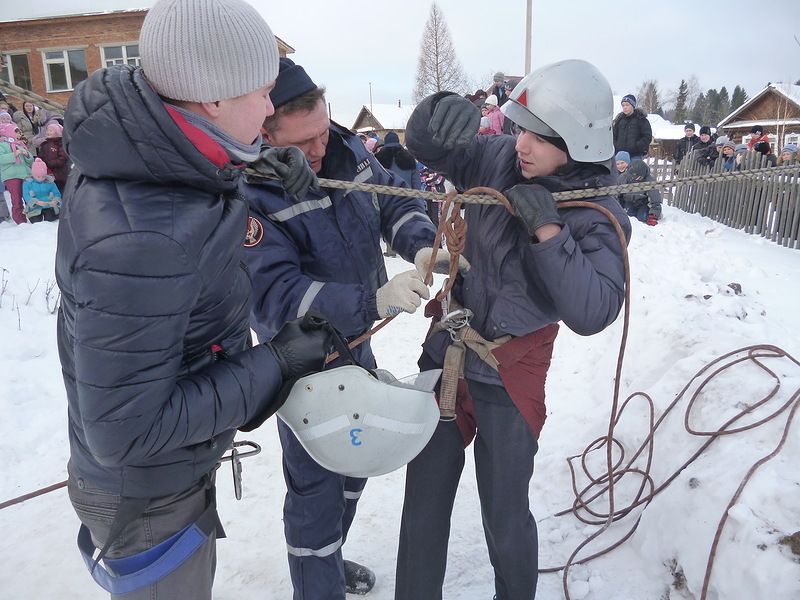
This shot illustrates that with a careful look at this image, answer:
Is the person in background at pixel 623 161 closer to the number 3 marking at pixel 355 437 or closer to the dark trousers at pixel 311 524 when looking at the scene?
the dark trousers at pixel 311 524

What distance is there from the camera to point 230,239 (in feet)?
4.42

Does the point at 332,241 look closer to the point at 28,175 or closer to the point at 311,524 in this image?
the point at 311,524

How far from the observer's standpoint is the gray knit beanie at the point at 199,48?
1.24 m

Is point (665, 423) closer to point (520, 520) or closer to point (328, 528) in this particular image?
point (520, 520)

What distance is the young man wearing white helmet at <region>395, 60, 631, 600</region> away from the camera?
70.6 inches

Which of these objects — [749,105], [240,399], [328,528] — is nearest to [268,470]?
[328,528]

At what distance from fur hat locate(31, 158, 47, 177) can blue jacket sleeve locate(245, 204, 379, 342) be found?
833cm

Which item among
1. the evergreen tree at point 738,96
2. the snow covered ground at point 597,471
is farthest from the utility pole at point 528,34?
the evergreen tree at point 738,96

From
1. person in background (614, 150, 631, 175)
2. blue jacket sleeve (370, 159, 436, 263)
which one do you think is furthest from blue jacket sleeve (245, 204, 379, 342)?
person in background (614, 150, 631, 175)

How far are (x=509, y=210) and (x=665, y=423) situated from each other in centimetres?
185

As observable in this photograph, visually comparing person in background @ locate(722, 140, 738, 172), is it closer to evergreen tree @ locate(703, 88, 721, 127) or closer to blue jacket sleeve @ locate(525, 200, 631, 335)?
blue jacket sleeve @ locate(525, 200, 631, 335)

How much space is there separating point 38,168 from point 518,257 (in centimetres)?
898

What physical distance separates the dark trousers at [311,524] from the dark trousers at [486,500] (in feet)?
0.87

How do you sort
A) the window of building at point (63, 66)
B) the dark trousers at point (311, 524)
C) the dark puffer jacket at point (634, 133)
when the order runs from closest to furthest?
1. the dark trousers at point (311, 524)
2. the dark puffer jacket at point (634, 133)
3. the window of building at point (63, 66)
